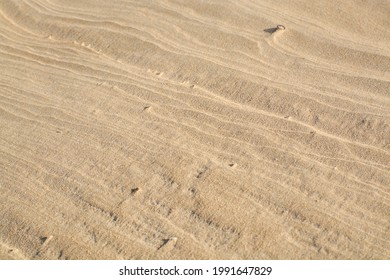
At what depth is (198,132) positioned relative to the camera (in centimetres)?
275

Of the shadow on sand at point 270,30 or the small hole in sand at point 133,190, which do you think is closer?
the small hole in sand at point 133,190

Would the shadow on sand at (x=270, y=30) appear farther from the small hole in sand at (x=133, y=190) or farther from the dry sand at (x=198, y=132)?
the small hole in sand at (x=133, y=190)

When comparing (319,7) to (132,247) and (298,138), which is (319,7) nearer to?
(298,138)

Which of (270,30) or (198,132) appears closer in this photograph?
(198,132)

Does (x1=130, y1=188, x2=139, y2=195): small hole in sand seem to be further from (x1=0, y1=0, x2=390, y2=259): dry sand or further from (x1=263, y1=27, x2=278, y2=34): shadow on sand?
(x1=263, y1=27, x2=278, y2=34): shadow on sand

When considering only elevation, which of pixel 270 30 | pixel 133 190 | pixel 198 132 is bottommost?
pixel 133 190

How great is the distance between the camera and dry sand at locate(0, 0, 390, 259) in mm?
2256

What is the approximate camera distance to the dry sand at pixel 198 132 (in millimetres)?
2256

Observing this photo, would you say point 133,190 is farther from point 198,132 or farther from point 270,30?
point 270,30

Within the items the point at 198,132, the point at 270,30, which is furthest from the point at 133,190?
the point at 270,30

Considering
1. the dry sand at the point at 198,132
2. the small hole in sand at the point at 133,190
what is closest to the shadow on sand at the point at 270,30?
the dry sand at the point at 198,132

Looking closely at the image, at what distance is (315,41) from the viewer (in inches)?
132

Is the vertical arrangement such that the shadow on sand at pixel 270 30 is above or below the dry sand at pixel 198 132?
above
